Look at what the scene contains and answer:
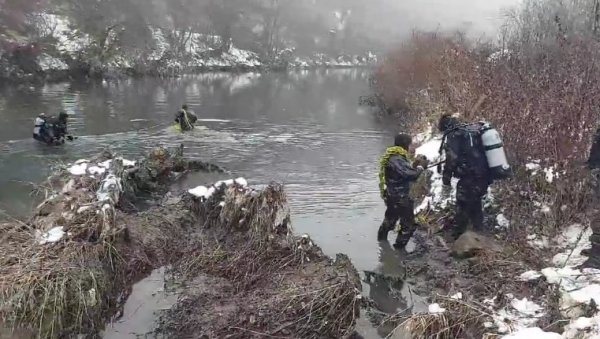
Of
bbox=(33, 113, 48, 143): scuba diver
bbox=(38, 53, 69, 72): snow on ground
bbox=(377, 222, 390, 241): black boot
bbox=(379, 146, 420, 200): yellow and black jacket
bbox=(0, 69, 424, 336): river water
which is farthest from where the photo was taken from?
bbox=(38, 53, 69, 72): snow on ground

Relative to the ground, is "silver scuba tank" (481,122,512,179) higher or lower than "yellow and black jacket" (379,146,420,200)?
higher

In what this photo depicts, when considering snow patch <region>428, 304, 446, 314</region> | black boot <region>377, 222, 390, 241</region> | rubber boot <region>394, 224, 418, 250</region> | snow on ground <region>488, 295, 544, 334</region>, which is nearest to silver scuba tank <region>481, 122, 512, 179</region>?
rubber boot <region>394, 224, 418, 250</region>

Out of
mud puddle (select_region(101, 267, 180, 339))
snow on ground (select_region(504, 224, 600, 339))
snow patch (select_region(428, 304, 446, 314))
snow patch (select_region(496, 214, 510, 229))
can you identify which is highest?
snow on ground (select_region(504, 224, 600, 339))

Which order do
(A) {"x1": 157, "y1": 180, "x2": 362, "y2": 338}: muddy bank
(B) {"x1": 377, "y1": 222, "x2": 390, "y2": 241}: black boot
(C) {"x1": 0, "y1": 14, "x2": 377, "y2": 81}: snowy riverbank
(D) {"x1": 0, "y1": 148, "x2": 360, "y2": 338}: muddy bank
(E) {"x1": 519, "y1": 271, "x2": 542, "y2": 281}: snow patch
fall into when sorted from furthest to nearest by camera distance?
1. (C) {"x1": 0, "y1": 14, "x2": 377, "y2": 81}: snowy riverbank
2. (B) {"x1": 377, "y1": 222, "x2": 390, "y2": 241}: black boot
3. (E) {"x1": 519, "y1": 271, "x2": 542, "y2": 281}: snow patch
4. (A) {"x1": 157, "y1": 180, "x2": 362, "y2": 338}: muddy bank
5. (D) {"x1": 0, "y1": 148, "x2": 360, "y2": 338}: muddy bank

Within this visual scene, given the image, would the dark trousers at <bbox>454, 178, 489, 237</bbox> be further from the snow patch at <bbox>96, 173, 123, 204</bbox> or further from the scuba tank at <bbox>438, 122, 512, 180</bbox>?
the snow patch at <bbox>96, 173, 123, 204</bbox>

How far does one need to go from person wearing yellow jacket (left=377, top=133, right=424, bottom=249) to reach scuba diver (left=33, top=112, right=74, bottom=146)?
33.8 ft

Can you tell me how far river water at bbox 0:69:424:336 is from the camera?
33.2 feet

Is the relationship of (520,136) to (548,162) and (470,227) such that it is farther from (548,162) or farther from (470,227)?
(470,227)

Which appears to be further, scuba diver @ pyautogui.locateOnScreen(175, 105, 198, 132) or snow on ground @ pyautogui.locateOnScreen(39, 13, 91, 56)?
snow on ground @ pyautogui.locateOnScreen(39, 13, 91, 56)

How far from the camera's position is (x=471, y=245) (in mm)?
7723

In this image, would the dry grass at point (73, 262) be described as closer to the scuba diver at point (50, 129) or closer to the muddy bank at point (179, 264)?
the muddy bank at point (179, 264)

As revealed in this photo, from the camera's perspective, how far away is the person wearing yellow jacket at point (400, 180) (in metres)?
7.74

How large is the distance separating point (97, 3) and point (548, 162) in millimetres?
52565

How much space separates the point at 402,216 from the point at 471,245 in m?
1.00
